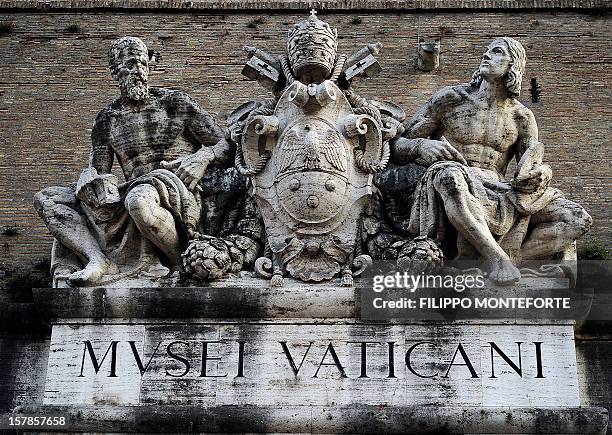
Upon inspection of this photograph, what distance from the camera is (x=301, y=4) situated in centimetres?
1881

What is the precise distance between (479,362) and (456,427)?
2.13 feet

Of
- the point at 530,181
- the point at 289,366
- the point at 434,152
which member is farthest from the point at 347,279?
the point at 530,181

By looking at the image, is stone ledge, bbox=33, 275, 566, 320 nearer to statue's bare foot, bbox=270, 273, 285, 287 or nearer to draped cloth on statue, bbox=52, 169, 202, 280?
statue's bare foot, bbox=270, 273, 285, 287

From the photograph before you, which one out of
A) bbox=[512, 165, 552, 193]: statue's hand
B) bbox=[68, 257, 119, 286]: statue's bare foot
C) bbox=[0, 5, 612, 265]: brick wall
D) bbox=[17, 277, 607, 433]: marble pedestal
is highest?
bbox=[0, 5, 612, 265]: brick wall

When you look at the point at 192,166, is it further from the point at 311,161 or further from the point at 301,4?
the point at 301,4

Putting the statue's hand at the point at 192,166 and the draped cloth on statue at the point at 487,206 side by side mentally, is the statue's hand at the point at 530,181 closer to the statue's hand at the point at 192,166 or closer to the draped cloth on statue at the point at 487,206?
the draped cloth on statue at the point at 487,206

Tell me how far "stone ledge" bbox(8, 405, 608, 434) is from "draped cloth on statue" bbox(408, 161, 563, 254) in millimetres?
1610

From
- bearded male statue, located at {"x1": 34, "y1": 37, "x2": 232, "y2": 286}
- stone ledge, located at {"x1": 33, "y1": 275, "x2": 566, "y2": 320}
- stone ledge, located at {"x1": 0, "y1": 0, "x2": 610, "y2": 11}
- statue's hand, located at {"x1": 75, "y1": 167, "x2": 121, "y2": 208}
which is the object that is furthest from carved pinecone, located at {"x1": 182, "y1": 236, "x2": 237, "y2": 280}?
stone ledge, located at {"x1": 0, "y1": 0, "x2": 610, "y2": 11}

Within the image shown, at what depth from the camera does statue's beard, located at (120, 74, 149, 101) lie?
45.4ft

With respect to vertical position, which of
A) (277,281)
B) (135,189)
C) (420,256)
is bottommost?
(277,281)

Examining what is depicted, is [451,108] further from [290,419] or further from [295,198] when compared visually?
[290,419]

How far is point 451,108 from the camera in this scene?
13.5 m

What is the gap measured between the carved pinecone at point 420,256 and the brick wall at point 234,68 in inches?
166

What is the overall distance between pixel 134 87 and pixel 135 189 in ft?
4.54
